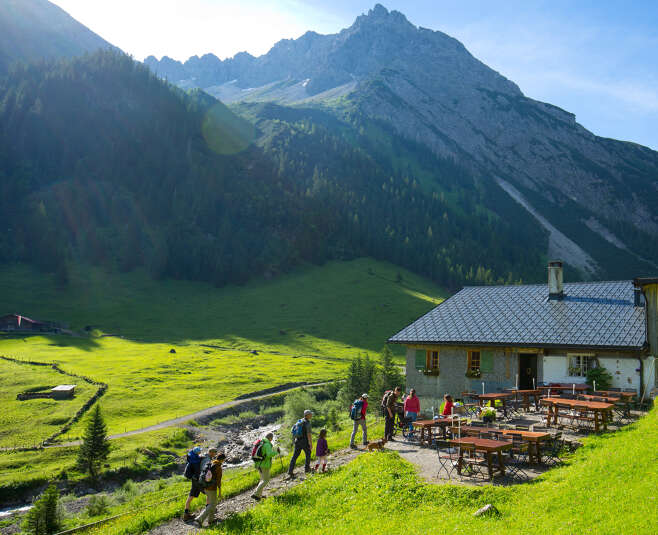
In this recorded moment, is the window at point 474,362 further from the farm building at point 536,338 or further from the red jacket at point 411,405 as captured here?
the red jacket at point 411,405

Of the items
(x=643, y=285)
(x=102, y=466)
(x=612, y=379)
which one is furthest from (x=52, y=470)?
(x=643, y=285)

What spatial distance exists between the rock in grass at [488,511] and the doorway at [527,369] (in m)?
22.2

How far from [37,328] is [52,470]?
261 ft

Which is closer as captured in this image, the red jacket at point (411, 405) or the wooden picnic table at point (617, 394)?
the red jacket at point (411, 405)

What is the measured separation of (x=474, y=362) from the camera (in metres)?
36.0

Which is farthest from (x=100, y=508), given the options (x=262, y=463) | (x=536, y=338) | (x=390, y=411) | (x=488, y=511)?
(x=536, y=338)

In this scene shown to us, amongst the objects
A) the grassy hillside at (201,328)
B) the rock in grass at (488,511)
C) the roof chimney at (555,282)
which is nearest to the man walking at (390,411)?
the rock in grass at (488,511)

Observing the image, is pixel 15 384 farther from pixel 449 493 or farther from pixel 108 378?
pixel 449 493

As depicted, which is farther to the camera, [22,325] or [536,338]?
[22,325]

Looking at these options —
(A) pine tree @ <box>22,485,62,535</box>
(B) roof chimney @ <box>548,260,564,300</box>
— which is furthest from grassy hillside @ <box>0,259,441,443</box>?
(B) roof chimney @ <box>548,260,564,300</box>

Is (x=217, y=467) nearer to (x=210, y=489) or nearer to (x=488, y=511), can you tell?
(x=210, y=489)

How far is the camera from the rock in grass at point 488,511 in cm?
1333

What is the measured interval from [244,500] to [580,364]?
2346cm

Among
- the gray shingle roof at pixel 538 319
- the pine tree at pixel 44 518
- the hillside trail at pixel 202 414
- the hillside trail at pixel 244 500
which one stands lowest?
the hillside trail at pixel 202 414
